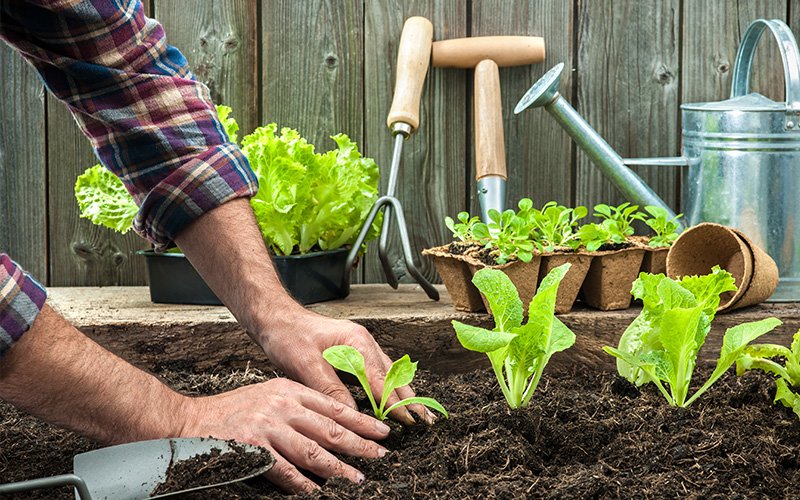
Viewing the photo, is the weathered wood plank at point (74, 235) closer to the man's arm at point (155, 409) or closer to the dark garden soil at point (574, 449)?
the dark garden soil at point (574, 449)

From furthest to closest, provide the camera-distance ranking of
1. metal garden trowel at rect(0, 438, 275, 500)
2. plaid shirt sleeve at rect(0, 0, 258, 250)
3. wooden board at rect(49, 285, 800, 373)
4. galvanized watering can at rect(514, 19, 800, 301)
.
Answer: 1. galvanized watering can at rect(514, 19, 800, 301)
2. wooden board at rect(49, 285, 800, 373)
3. plaid shirt sleeve at rect(0, 0, 258, 250)
4. metal garden trowel at rect(0, 438, 275, 500)

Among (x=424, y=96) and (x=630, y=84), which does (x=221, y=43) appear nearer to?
(x=424, y=96)

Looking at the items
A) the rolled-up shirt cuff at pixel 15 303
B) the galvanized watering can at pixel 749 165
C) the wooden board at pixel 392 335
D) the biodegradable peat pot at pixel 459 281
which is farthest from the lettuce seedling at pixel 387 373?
the galvanized watering can at pixel 749 165

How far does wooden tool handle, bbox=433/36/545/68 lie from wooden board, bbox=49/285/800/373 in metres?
0.65

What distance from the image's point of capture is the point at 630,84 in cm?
214

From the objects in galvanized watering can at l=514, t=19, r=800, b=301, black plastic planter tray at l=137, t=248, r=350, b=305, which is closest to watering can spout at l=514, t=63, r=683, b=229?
galvanized watering can at l=514, t=19, r=800, b=301

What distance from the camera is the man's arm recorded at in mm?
938

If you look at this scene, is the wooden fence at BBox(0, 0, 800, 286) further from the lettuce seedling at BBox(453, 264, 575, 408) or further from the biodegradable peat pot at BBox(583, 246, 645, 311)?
the lettuce seedling at BBox(453, 264, 575, 408)

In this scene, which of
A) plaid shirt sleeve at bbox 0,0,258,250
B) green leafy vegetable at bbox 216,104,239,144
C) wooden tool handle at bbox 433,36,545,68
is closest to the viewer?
plaid shirt sleeve at bbox 0,0,258,250

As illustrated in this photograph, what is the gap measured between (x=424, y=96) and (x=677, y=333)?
116 centimetres

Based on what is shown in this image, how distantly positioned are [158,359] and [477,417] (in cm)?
66

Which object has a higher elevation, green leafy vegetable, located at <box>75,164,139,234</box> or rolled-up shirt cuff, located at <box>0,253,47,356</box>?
green leafy vegetable, located at <box>75,164,139,234</box>

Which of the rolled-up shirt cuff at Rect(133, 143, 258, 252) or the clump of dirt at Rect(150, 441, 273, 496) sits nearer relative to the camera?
the clump of dirt at Rect(150, 441, 273, 496)

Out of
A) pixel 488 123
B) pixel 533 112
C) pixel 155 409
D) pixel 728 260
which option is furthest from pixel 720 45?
pixel 155 409
